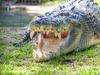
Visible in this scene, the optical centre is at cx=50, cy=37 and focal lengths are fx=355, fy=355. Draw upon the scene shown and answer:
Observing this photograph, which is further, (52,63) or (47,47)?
(47,47)

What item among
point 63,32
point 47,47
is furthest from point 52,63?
point 63,32

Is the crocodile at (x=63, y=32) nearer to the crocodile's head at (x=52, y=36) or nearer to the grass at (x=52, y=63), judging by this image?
the crocodile's head at (x=52, y=36)

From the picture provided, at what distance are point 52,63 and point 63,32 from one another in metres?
0.67

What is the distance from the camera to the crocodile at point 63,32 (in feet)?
19.3

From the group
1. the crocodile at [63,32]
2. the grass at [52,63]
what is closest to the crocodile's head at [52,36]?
the crocodile at [63,32]

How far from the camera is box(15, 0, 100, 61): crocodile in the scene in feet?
19.3

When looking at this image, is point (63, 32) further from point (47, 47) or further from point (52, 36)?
point (47, 47)

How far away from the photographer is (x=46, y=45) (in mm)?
6051

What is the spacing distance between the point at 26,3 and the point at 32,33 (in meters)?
18.8

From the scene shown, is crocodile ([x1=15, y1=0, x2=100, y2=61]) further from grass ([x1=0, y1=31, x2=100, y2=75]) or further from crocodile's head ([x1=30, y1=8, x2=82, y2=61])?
grass ([x1=0, y1=31, x2=100, y2=75])

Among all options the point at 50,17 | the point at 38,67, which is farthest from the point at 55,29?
the point at 38,67

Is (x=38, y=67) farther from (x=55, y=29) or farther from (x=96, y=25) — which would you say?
(x=96, y=25)

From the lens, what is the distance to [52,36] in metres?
6.11

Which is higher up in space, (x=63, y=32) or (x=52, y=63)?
→ (x=63, y=32)
